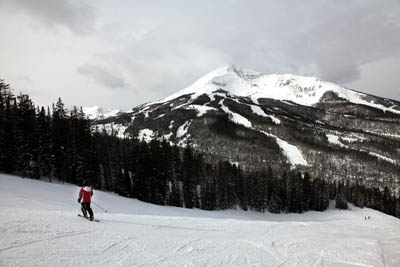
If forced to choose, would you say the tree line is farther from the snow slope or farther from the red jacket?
the snow slope

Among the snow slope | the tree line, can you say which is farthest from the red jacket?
the tree line

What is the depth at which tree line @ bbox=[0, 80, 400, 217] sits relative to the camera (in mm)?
38875

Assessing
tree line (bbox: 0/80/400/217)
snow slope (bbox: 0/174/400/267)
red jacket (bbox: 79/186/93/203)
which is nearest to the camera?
snow slope (bbox: 0/174/400/267)

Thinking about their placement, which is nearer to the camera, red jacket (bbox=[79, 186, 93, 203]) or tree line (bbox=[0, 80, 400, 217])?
red jacket (bbox=[79, 186, 93, 203])

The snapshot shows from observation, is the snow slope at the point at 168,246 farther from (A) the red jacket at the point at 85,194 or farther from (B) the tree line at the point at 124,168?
(B) the tree line at the point at 124,168

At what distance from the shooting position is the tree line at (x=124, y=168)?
38.9 meters

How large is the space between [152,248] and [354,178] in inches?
7649

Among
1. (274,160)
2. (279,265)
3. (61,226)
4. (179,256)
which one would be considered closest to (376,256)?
(279,265)

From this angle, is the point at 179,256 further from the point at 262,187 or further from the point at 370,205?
the point at 370,205

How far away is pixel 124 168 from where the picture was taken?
52969mm

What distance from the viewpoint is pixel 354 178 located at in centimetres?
16325

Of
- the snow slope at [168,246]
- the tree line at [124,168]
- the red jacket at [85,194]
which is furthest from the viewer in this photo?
the tree line at [124,168]

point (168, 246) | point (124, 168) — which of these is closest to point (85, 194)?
point (168, 246)

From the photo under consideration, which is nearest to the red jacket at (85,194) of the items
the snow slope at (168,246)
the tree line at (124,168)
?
the snow slope at (168,246)
